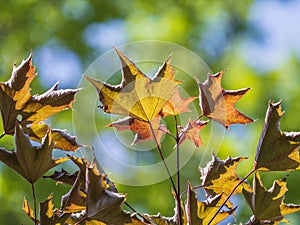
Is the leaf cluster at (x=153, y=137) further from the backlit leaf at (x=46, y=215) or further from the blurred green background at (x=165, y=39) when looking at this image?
the blurred green background at (x=165, y=39)

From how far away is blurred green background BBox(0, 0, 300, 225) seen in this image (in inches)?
204

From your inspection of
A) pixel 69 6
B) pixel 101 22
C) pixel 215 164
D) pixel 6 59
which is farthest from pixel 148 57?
pixel 215 164

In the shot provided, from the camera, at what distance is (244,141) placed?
499 centimetres

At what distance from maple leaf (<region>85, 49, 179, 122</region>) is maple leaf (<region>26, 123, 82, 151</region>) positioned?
0.20ft

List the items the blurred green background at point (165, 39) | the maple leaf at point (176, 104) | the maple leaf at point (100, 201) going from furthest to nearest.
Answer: the blurred green background at point (165, 39), the maple leaf at point (176, 104), the maple leaf at point (100, 201)

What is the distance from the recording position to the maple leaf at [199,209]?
52 centimetres

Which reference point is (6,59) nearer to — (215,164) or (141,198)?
(141,198)

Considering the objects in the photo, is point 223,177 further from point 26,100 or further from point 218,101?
point 26,100

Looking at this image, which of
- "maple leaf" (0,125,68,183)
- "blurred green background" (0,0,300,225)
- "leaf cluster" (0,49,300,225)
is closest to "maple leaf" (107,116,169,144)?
"leaf cluster" (0,49,300,225)

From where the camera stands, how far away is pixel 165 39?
5707 mm

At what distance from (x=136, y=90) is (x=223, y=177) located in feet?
0.47

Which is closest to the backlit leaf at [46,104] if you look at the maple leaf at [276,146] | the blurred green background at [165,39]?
the maple leaf at [276,146]

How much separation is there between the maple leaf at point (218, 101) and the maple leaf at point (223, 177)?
5 cm

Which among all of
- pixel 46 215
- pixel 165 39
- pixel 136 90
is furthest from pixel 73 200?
pixel 165 39
